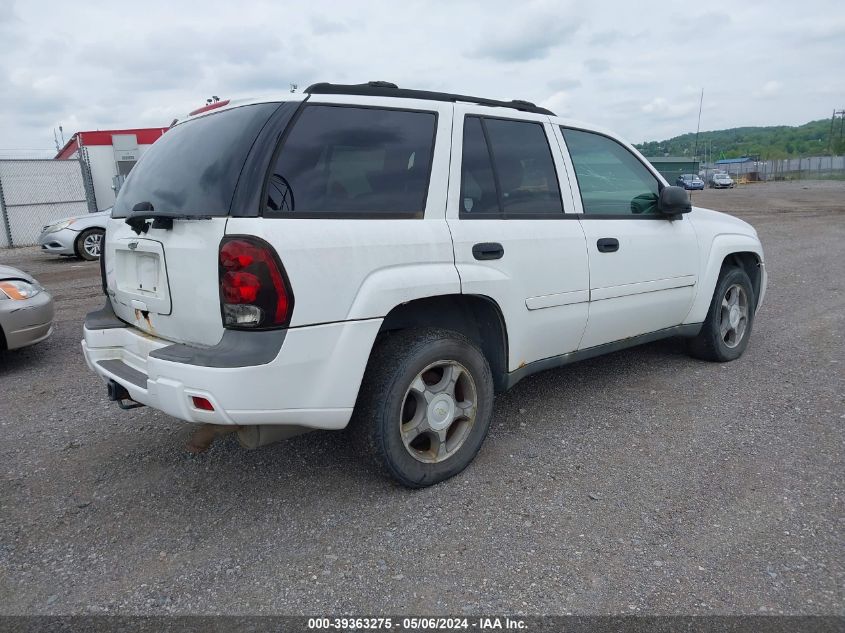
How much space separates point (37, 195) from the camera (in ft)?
56.1

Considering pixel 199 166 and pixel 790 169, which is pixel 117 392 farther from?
pixel 790 169

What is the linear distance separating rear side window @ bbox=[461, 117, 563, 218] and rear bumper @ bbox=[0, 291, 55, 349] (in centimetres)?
406

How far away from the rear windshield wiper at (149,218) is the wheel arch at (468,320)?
3.29 feet

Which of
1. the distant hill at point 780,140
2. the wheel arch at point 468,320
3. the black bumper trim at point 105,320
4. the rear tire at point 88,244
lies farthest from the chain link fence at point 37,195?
the distant hill at point 780,140

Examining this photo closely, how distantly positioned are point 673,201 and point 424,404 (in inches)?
89.3

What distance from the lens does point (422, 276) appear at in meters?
2.98

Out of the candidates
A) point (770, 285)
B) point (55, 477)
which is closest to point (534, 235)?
point (55, 477)

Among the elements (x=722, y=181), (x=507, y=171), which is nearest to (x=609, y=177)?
(x=507, y=171)

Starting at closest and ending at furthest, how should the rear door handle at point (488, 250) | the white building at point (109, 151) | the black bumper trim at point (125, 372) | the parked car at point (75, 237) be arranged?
the black bumper trim at point (125, 372) < the rear door handle at point (488, 250) < the parked car at point (75, 237) < the white building at point (109, 151)

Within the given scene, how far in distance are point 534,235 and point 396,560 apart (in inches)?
71.4

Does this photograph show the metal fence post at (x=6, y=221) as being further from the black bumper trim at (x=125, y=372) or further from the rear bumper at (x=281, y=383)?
the rear bumper at (x=281, y=383)

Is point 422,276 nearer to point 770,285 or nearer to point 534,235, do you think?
point 534,235

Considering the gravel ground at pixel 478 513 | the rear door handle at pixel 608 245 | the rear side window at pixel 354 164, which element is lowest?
the gravel ground at pixel 478 513

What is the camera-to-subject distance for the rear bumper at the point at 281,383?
8.38 ft
